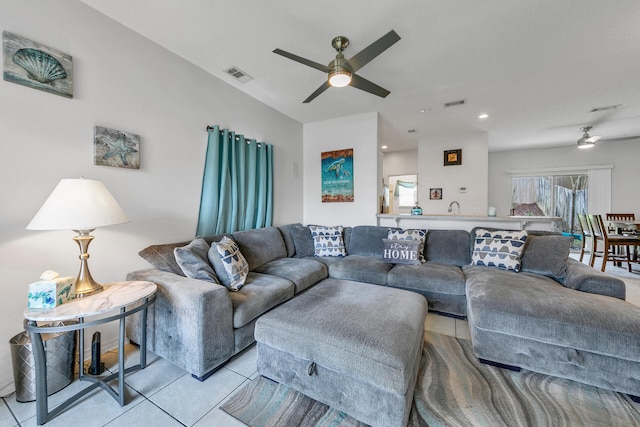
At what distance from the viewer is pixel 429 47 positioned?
2.28 meters

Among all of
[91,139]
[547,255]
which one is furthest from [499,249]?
[91,139]

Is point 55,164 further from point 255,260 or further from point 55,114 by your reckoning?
point 255,260

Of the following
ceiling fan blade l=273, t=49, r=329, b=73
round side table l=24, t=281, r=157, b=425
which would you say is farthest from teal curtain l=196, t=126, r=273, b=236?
ceiling fan blade l=273, t=49, r=329, b=73

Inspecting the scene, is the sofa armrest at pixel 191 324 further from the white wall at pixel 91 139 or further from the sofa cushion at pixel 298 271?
the sofa cushion at pixel 298 271

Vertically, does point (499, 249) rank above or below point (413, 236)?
below

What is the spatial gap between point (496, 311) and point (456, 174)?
3915 millimetres

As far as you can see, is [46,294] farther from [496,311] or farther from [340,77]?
[496,311]

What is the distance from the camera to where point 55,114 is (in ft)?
5.59

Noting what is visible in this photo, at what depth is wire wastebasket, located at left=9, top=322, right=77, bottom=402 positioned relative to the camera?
144 centimetres

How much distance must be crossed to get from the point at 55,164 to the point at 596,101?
6028 mm

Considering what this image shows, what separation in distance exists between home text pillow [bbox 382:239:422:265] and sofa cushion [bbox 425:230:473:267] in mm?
245

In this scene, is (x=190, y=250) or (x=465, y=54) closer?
(x=190, y=250)

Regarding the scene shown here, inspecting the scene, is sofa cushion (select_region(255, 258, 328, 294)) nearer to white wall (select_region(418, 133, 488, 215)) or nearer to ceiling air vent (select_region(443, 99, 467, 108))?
ceiling air vent (select_region(443, 99, 467, 108))

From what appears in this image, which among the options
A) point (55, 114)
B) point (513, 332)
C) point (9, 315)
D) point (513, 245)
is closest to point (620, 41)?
point (513, 245)
